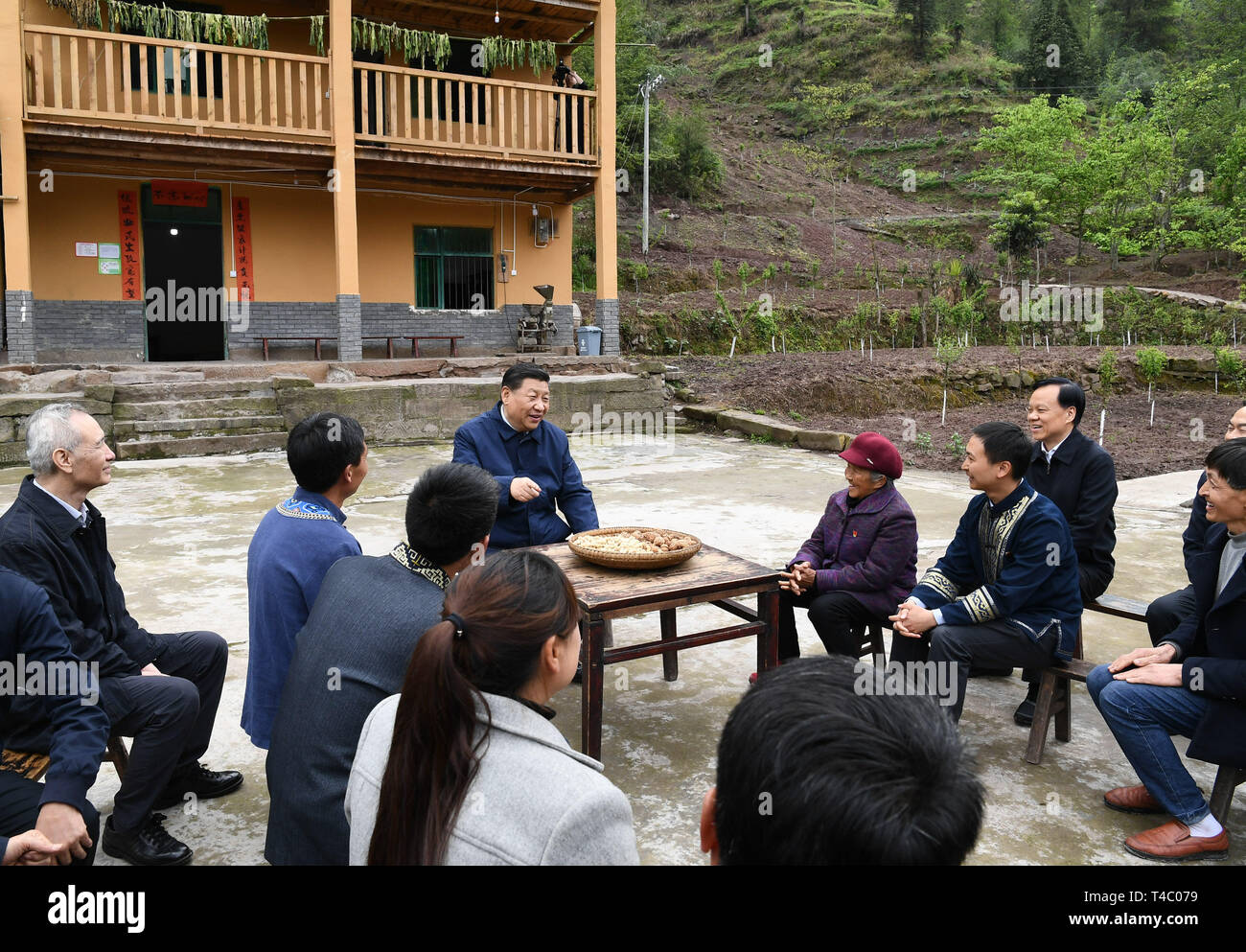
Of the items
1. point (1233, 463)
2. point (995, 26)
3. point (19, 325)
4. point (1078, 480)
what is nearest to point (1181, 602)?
point (1078, 480)

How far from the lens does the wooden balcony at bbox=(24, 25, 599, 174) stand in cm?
1120

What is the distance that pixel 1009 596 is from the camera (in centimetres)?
339

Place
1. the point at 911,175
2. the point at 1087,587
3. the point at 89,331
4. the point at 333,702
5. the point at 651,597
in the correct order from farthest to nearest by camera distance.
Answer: the point at 911,175
the point at 89,331
the point at 1087,587
the point at 651,597
the point at 333,702

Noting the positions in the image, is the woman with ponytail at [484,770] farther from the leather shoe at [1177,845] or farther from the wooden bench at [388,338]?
the wooden bench at [388,338]

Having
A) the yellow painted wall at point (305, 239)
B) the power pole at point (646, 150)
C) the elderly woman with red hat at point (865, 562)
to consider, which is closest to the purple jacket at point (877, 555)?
the elderly woman with red hat at point (865, 562)

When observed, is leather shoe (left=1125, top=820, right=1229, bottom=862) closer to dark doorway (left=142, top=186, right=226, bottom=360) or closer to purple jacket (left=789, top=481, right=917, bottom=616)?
purple jacket (left=789, top=481, right=917, bottom=616)

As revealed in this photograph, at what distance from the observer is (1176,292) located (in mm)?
20984

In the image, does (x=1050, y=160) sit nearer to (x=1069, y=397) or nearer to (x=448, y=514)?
(x=1069, y=397)

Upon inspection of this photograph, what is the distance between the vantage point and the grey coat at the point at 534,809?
1415mm

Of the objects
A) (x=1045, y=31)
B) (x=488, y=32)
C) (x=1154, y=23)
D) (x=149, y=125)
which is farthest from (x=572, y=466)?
(x=1154, y=23)

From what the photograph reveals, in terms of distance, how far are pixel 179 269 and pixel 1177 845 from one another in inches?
542

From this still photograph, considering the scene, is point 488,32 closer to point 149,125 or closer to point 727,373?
point 149,125

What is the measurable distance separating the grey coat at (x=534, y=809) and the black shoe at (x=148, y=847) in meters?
1.73
